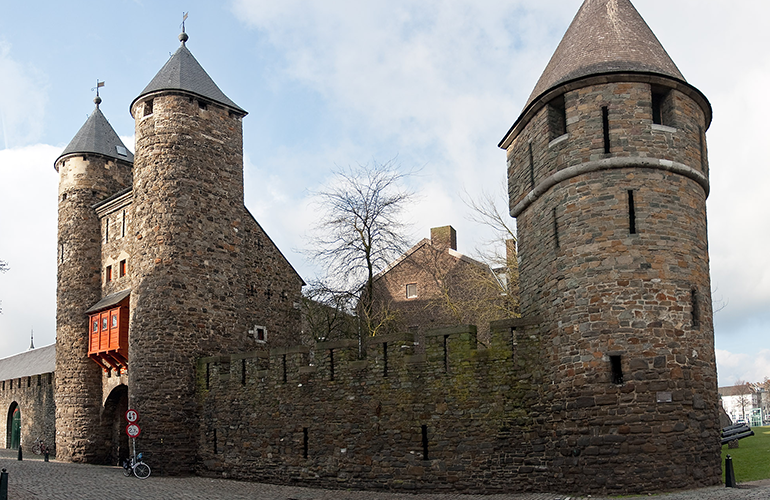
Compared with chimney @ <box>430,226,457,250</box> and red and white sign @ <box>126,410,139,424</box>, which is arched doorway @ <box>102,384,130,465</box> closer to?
red and white sign @ <box>126,410,139,424</box>

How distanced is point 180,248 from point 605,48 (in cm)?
1229

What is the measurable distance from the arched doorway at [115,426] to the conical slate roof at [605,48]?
1663 cm

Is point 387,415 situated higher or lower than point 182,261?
lower

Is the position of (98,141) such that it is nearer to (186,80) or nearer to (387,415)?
(186,80)

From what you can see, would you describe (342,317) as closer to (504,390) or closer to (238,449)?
(238,449)

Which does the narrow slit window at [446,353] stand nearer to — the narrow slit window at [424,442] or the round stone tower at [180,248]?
the narrow slit window at [424,442]

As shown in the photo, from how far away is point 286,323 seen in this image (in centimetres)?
2503

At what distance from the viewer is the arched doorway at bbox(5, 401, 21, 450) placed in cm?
3728

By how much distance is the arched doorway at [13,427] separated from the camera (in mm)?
37281

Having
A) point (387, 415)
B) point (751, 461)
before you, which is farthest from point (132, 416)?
point (751, 461)

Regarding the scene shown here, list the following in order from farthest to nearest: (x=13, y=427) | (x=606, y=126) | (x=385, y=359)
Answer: (x=13, y=427), (x=385, y=359), (x=606, y=126)

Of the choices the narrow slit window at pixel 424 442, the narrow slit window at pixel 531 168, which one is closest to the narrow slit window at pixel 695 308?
the narrow slit window at pixel 531 168

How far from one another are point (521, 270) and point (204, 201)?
32.4 ft

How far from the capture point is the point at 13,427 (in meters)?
37.7
